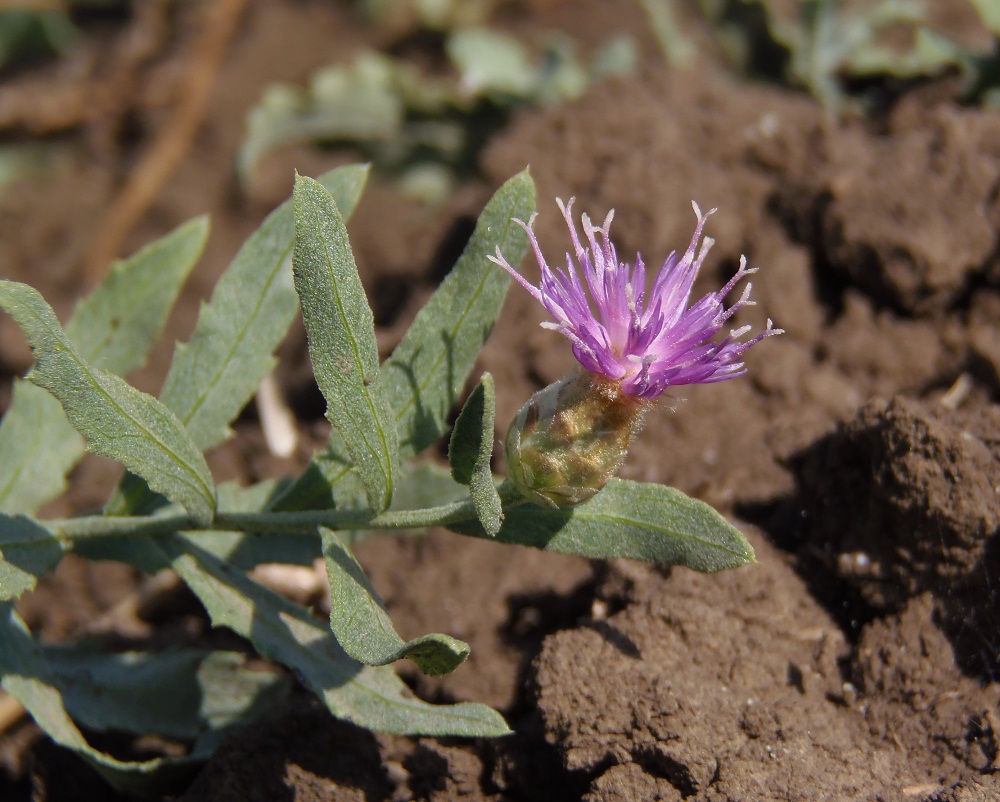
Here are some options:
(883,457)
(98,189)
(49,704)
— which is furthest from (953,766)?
(98,189)

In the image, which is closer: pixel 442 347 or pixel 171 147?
pixel 442 347

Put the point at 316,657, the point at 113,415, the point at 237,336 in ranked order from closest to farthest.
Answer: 1. the point at 113,415
2. the point at 316,657
3. the point at 237,336

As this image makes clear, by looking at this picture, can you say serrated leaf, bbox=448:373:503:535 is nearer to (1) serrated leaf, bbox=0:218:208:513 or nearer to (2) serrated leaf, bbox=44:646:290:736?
(2) serrated leaf, bbox=44:646:290:736

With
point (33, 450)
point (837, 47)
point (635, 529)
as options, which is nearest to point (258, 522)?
point (33, 450)

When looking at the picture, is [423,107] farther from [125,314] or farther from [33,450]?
[33,450]

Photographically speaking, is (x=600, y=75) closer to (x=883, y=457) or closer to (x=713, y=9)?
(x=713, y=9)

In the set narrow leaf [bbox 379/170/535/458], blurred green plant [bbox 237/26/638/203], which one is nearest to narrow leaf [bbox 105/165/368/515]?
narrow leaf [bbox 379/170/535/458]
